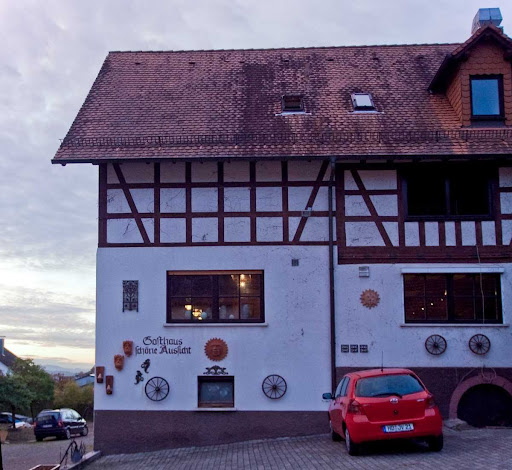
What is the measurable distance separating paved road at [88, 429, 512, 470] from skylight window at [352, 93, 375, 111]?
29.5ft

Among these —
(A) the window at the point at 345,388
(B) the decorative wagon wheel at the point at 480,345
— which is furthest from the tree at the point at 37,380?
(A) the window at the point at 345,388

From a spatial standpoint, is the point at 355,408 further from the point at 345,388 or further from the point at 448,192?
the point at 448,192

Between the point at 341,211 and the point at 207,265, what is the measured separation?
369 centimetres

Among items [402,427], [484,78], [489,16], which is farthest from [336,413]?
[489,16]

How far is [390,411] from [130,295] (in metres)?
8.25

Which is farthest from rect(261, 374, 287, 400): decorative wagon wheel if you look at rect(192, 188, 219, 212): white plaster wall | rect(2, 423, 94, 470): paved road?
rect(2, 423, 94, 470): paved road

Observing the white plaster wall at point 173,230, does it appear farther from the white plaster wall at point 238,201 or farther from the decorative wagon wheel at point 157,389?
the decorative wagon wheel at point 157,389

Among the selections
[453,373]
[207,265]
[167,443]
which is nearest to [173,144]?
[207,265]

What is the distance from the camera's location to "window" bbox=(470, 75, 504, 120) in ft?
66.8

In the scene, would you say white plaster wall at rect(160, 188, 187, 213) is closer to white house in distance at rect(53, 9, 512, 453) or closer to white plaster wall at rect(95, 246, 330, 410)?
white house in distance at rect(53, 9, 512, 453)

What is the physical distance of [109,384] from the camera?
745 inches

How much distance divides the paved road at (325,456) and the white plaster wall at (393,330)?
2.21 meters

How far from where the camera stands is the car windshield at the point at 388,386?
Result: 13.7 meters

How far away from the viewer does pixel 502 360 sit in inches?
734
